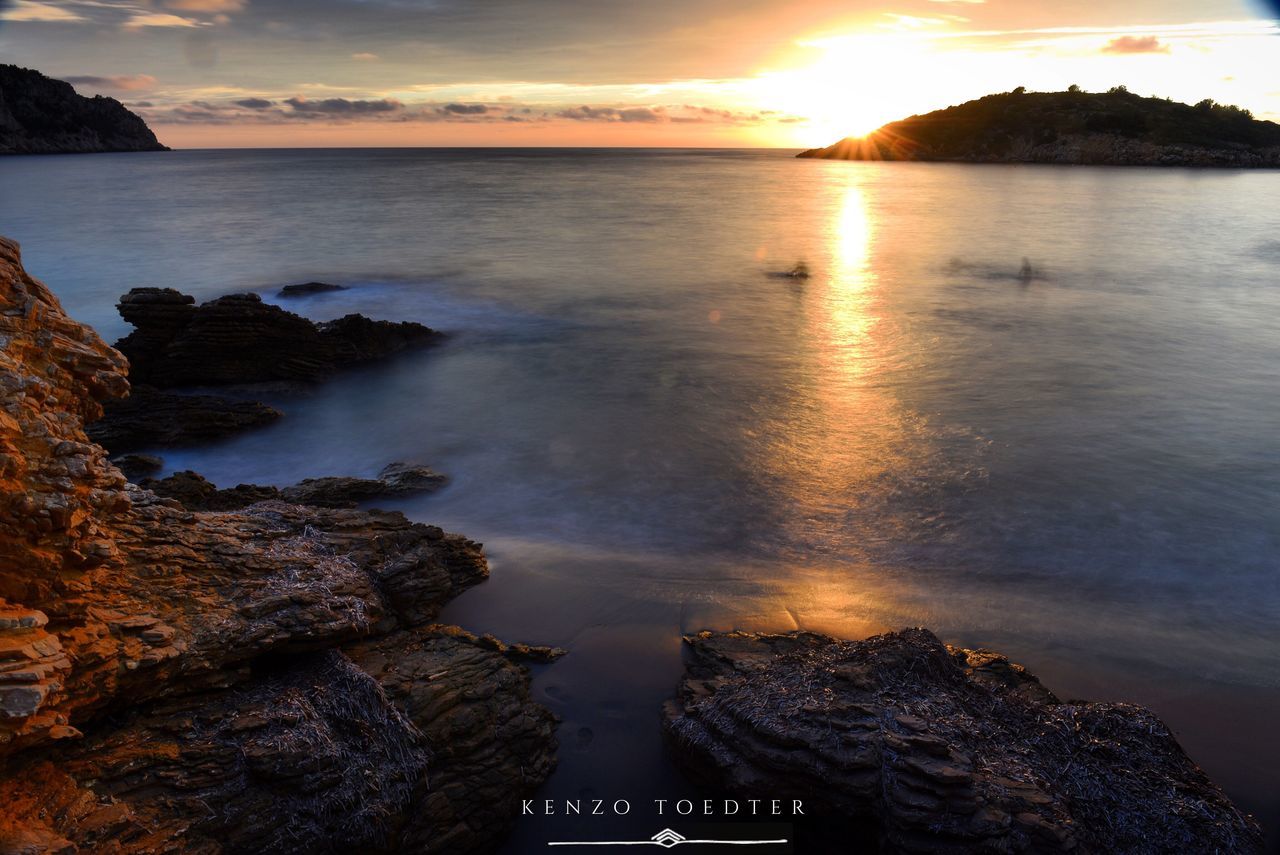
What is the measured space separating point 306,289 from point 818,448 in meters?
17.5

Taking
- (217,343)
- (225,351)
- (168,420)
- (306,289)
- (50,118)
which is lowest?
(168,420)

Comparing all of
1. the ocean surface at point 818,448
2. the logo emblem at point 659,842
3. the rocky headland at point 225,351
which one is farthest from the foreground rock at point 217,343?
the logo emblem at point 659,842

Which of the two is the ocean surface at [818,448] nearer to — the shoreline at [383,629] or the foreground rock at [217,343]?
the shoreline at [383,629]

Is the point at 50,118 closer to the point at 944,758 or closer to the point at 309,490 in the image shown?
the point at 309,490

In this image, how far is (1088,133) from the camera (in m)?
90.3

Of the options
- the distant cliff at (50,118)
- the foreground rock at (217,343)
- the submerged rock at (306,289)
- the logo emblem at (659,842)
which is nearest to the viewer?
the logo emblem at (659,842)

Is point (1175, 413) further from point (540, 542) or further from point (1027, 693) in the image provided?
point (540, 542)

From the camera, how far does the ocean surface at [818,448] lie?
22.2 ft

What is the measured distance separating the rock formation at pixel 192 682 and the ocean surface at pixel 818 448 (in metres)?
0.70

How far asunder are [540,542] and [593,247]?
25192 millimetres

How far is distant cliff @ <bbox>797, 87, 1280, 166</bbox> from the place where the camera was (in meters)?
Result: 83.4

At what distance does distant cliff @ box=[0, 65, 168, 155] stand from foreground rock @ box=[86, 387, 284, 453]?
15298 centimetres

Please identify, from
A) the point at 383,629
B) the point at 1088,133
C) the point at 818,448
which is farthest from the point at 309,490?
the point at 1088,133

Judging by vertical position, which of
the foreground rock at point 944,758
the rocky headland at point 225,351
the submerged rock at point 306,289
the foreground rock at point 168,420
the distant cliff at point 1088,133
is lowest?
the foreground rock at point 944,758
